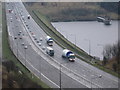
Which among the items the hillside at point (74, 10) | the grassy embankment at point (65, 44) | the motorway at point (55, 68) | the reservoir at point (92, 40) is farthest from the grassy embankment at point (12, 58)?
the hillside at point (74, 10)

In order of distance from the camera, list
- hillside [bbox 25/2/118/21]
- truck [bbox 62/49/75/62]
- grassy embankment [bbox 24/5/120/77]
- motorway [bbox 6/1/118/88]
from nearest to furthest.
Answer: motorway [bbox 6/1/118/88], grassy embankment [bbox 24/5/120/77], truck [bbox 62/49/75/62], hillside [bbox 25/2/118/21]

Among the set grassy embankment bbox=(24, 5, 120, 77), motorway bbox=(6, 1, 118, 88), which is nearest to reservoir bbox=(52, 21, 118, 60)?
grassy embankment bbox=(24, 5, 120, 77)

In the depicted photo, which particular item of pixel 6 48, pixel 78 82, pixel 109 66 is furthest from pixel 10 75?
pixel 6 48

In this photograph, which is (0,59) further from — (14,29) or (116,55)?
(14,29)

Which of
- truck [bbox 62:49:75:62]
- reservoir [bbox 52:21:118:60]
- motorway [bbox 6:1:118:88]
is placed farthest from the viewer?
reservoir [bbox 52:21:118:60]

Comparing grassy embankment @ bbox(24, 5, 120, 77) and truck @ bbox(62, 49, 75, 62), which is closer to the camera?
grassy embankment @ bbox(24, 5, 120, 77)

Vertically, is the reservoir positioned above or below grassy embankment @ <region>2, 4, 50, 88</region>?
below

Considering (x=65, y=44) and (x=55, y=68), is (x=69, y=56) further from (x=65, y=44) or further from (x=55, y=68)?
(x=65, y=44)

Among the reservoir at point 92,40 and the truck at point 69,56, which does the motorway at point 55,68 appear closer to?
the truck at point 69,56

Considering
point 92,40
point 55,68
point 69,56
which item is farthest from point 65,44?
point 55,68

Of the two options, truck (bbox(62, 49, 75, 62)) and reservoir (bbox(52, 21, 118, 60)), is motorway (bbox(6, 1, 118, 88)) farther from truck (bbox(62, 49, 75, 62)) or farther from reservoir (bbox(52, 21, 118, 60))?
reservoir (bbox(52, 21, 118, 60))
